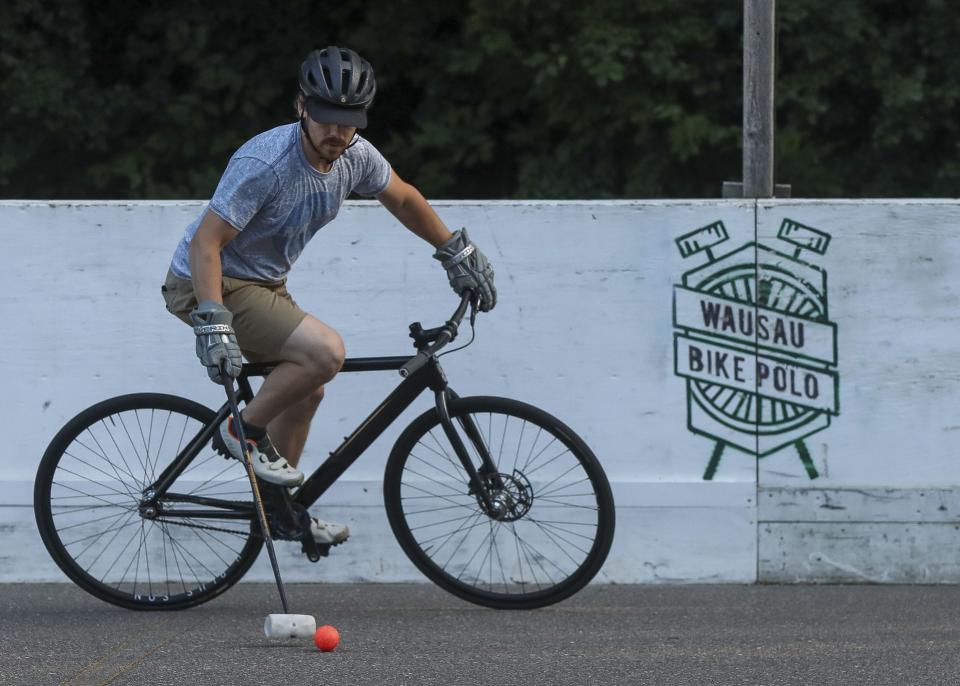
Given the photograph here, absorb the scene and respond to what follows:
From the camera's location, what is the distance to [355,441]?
17.6 ft

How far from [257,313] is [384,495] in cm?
76

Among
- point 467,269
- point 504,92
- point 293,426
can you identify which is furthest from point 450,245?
point 504,92

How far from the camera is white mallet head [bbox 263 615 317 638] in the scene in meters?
4.74

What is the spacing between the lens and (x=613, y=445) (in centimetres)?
605

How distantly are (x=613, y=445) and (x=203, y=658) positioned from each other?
1.97m

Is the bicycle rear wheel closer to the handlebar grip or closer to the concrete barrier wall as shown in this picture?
the concrete barrier wall

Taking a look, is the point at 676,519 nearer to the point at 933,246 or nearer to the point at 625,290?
the point at 625,290

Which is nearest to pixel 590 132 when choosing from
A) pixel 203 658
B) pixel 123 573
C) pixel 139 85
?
pixel 139 85

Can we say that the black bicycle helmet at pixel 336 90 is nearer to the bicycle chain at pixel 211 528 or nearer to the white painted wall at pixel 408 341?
the white painted wall at pixel 408 341

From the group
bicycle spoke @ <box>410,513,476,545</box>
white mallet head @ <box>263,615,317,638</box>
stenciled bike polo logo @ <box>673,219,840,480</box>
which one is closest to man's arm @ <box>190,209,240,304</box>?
white mallet head @ <box>263,615,317,638</box>

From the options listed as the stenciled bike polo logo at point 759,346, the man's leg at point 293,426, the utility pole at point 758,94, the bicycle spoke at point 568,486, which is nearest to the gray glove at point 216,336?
the man's leg at point 293,426

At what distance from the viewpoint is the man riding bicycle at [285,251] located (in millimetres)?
4910

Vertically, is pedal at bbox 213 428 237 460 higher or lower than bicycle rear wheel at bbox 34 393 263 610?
higher

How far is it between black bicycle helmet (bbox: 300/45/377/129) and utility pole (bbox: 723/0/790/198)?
2.19m
